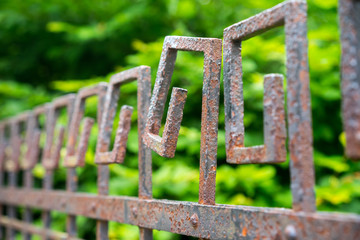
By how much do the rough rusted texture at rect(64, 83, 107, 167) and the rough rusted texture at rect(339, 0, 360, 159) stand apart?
2.86 ft

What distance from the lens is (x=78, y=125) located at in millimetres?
1496

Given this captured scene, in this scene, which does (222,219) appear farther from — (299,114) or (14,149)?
(14,149)

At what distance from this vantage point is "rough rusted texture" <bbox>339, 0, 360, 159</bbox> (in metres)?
0.61

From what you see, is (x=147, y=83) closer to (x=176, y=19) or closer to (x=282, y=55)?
(x=282, y=55)

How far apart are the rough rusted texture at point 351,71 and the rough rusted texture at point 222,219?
11 centimetres

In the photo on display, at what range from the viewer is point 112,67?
129 inches

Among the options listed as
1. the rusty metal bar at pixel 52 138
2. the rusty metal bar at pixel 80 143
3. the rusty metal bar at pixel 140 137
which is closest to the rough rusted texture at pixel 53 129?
the rusty metal bar at pixel 52 138

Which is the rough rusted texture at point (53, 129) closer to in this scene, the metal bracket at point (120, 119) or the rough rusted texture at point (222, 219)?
the rough rusted texture at point (222, 219)

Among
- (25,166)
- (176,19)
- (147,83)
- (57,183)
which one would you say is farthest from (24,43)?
(147,83)

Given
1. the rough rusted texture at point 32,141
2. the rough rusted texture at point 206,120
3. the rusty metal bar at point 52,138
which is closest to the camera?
the rough rusted texture at point 206,120

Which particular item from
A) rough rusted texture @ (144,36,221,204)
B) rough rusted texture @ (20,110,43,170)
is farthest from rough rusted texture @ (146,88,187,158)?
rough rusted texture @ (20,110,43,170)

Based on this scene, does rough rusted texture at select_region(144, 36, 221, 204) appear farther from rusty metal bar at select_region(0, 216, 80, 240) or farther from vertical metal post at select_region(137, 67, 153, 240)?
rusty metal bar at select_region(0, 216, 80, 240)

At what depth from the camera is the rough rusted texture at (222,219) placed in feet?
2.05

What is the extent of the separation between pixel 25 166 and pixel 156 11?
129 cm
